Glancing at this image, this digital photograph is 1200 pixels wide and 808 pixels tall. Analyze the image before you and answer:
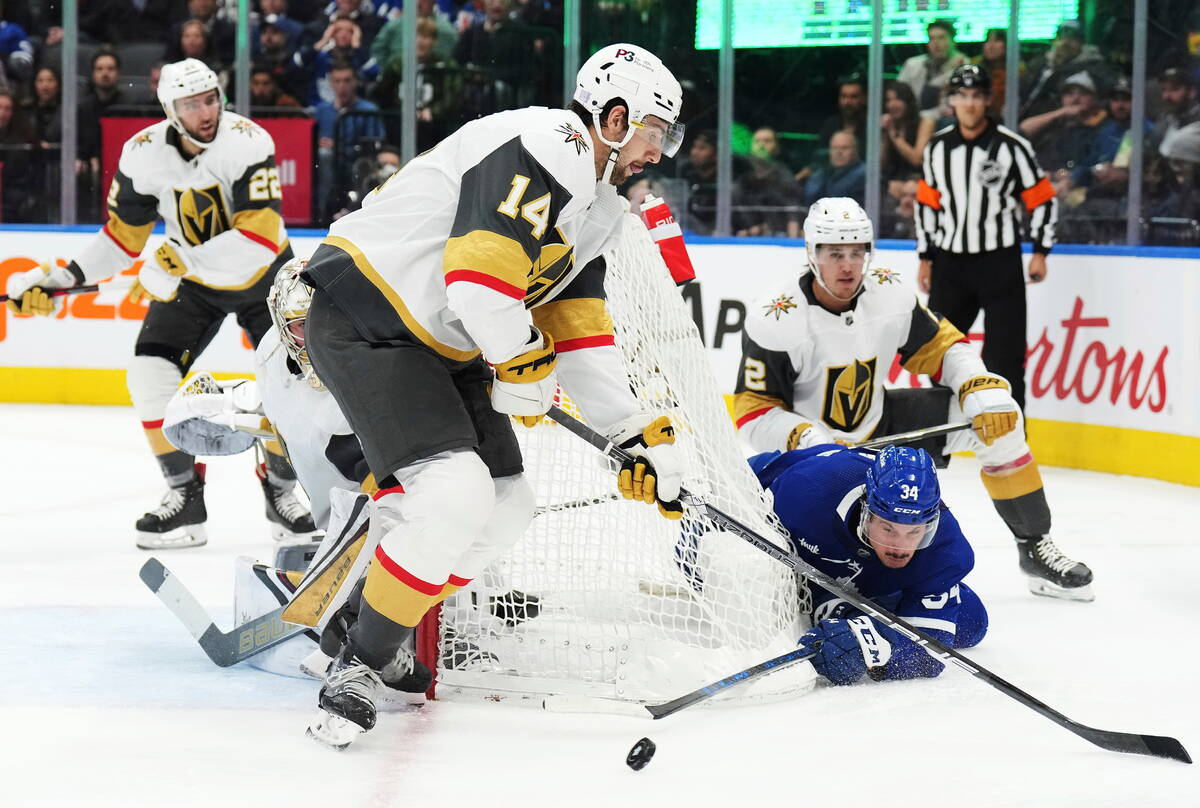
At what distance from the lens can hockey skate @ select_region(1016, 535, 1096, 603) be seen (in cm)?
366

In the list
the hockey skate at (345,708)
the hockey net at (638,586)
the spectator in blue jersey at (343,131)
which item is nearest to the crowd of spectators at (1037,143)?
the spectator in blue jersey at (343,131)

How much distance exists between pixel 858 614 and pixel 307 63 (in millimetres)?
5080

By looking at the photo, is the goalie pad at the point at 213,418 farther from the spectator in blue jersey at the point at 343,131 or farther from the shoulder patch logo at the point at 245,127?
the spectator in blue jersey at the point at 343,131

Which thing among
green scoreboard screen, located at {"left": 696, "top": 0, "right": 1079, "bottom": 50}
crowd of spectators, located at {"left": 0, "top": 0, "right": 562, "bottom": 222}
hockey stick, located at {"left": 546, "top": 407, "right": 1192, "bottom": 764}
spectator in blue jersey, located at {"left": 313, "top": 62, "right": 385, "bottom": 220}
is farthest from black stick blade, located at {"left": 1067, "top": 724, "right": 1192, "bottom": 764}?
spectator in blue jersey, located at {"left": 313, "top": 62, "right": 385, "bottom": 220}

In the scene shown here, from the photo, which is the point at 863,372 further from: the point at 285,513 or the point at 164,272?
the point at 164,272

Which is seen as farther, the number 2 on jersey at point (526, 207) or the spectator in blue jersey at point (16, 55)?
the spectator in blue jersey at point (16, 55)

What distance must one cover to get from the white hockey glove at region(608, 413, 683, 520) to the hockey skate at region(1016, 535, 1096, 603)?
57.0 inches

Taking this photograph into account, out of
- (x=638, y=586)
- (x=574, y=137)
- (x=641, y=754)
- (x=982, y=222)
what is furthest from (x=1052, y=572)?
(x=982, y=222)

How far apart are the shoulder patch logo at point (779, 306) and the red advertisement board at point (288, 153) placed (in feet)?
12.6

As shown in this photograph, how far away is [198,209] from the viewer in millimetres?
4355

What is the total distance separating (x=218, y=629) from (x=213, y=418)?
56cm

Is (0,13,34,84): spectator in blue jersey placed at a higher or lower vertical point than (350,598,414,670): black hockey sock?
higher

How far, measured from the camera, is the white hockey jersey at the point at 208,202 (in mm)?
4293

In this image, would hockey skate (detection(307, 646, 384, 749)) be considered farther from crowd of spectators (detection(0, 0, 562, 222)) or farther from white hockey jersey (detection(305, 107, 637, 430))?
crowd of spectators (detection(0, 0, 562, 222))
